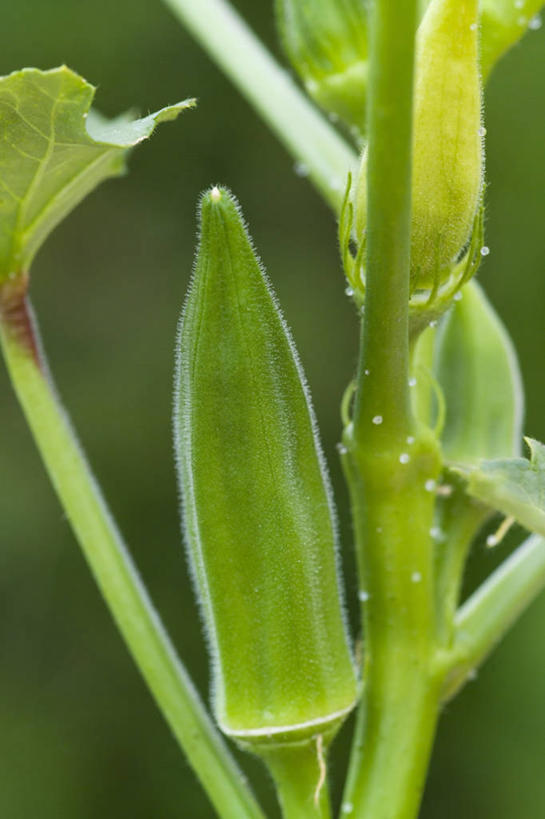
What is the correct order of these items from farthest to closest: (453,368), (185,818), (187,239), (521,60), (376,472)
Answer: (187,239), (185,818), (521,60), (453,368), (376,472)

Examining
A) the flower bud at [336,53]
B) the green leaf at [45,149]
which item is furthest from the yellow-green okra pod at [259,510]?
the flower bud at [336,53]

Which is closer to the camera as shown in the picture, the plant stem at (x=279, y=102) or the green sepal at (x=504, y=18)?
the green sepal at (x=504, y=18)

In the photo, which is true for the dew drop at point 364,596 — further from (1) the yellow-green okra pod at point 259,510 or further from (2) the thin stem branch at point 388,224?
(2) the thin stem branch at point 388,224

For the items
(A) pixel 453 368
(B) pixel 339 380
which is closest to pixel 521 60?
(B) pixel 339 380

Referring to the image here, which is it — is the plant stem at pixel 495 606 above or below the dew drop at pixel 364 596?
below

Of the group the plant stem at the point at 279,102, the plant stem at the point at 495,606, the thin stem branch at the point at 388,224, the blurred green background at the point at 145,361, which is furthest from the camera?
the blurred green background at the point at 145,361

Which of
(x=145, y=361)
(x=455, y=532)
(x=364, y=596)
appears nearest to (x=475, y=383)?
(x=455, y=532)

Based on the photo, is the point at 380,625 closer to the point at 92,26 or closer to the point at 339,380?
the point at 339,380

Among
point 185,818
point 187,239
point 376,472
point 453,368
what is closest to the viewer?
point 376,472
